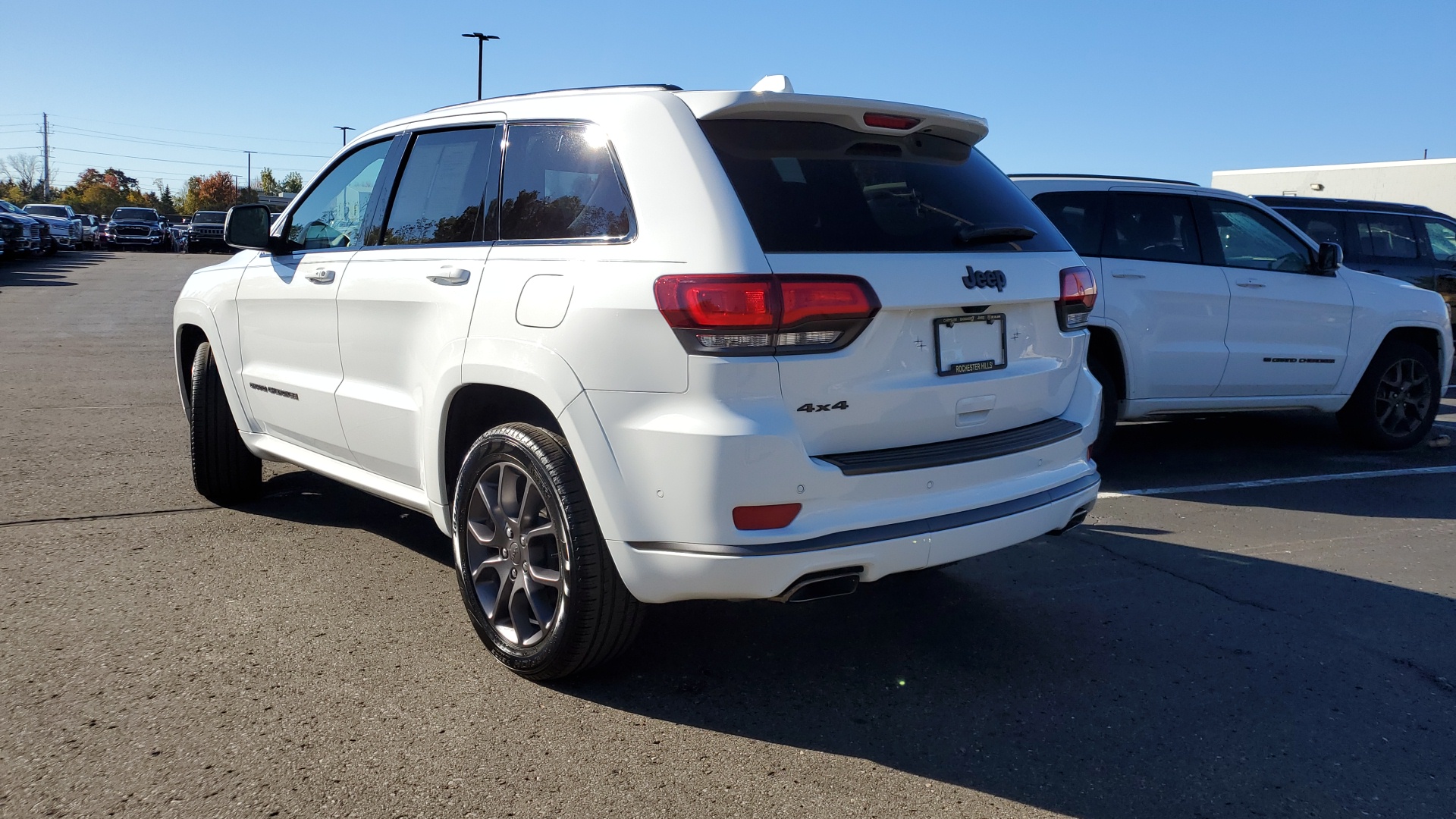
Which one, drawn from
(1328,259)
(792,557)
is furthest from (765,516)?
(1328,259)

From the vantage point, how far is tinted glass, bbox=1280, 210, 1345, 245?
11742mm

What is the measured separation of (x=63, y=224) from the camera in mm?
37344

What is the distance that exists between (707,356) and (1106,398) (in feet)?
15.0

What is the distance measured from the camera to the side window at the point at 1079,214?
725 cm

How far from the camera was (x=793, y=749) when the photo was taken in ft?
10.7

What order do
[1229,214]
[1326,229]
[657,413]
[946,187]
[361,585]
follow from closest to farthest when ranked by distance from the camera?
1. [657,413]
2. [946,187]
3. [361,585]
4. [1229,214]
5. [1326,229]

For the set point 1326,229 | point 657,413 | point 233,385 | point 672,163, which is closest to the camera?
point 657,413

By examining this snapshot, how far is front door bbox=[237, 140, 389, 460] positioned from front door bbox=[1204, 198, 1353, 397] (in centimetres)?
549

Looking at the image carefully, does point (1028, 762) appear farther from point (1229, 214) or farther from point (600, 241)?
point (1229, 214)

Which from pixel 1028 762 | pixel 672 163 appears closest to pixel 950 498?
pixel 1028 762

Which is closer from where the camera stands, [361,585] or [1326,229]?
[361,585]

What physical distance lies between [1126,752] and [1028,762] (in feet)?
1.02

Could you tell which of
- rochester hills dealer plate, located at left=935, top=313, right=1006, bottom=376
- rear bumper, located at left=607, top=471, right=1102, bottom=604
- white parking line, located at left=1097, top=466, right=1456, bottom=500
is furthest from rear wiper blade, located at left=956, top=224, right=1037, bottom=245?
white parking line, located at left=1097, top=466, right=1456, bottom=500

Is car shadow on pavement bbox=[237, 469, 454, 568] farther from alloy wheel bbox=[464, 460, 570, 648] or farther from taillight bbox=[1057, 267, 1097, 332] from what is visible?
taillight bbox=[1057, 267, 1097, 332]
